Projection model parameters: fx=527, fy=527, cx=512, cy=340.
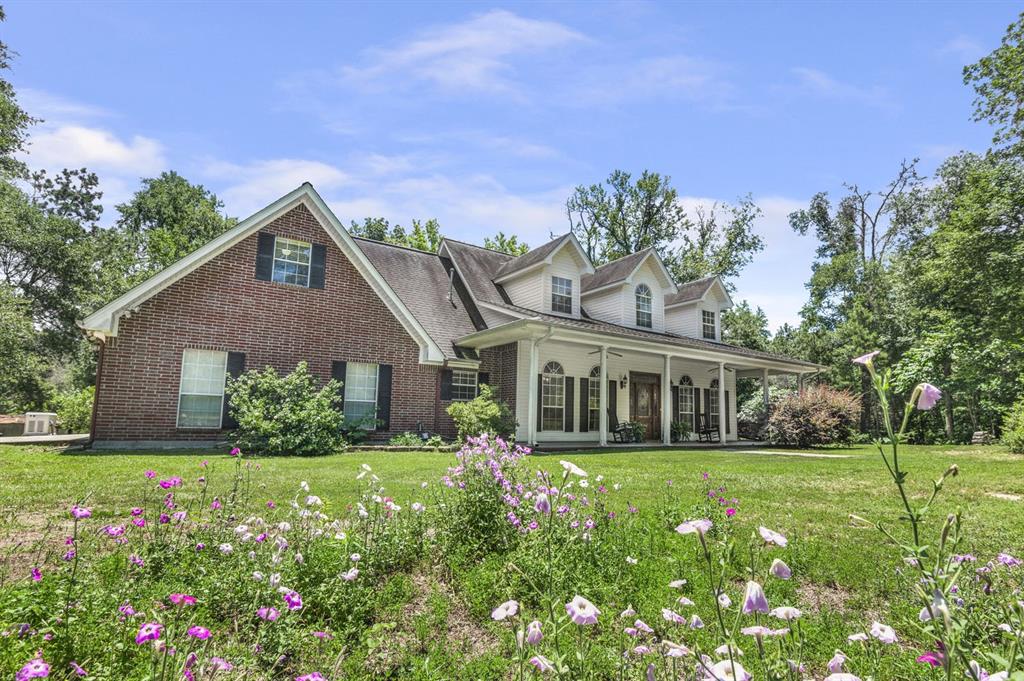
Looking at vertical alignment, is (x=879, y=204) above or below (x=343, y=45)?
above

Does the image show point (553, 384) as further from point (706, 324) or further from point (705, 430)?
point (706, 324)

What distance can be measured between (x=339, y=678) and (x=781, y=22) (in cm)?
925

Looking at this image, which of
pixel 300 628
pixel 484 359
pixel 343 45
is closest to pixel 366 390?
pixel 484 359

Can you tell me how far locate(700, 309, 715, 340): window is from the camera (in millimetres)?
22141

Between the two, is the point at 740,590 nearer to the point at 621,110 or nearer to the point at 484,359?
the point at 621,110

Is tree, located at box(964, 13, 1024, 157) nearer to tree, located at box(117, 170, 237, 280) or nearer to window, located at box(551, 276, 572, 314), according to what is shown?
window, located at box(551, 276, 572, 314)

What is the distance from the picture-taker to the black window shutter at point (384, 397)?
13.6 meters

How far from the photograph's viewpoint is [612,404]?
1802 centimetres

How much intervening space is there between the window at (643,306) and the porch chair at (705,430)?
4.51 metres

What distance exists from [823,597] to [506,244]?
3098cm

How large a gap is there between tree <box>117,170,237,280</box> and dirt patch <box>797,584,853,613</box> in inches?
1425

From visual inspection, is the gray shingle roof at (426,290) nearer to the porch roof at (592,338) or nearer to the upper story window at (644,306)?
the porch roof at (592,338)

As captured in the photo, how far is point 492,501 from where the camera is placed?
4070mm

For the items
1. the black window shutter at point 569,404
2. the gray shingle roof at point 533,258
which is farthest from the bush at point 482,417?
the gray shingle roof at point 533,258
